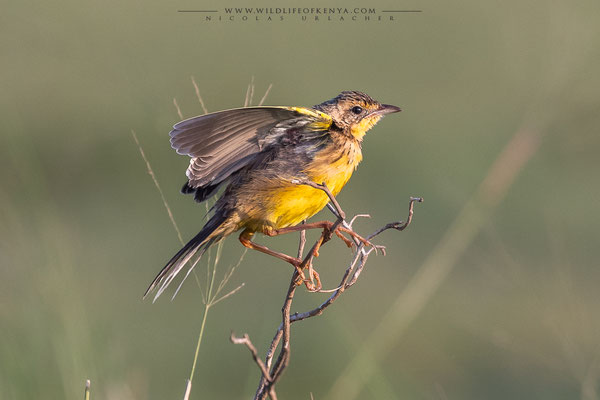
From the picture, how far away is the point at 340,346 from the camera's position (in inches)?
323

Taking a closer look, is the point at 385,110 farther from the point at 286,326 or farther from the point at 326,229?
the point at 286,326

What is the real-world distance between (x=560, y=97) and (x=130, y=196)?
277 inches

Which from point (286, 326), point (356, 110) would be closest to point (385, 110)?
point (356, 110)

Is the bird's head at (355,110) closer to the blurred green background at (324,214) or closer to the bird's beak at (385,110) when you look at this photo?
the bird's beak at (385,110)

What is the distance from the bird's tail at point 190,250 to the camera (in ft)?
12.9

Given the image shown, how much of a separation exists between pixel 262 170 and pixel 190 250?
0.45 metres

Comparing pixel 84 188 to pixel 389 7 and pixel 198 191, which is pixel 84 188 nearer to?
pixel 389 7

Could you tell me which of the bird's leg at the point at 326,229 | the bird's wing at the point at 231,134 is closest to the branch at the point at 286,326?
the bird's leg at the point at 326,229

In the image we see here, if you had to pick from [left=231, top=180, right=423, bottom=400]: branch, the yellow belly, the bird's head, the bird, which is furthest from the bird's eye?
[left=231, top=180, right=423, bottom=400]: branch

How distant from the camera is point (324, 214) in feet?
31.6

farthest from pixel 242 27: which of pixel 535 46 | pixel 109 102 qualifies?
pixel 535 46

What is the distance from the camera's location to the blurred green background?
15.3 ft

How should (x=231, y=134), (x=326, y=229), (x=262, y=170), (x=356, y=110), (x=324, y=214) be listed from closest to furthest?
(x=326, y=229)
(x=231, y=134)
(x=262, y=170)
(x=356, y=110)
(x=324, y=214)

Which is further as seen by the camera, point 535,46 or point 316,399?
point 535,46
